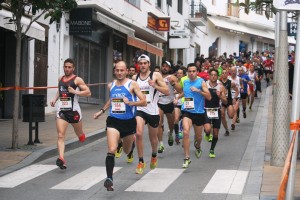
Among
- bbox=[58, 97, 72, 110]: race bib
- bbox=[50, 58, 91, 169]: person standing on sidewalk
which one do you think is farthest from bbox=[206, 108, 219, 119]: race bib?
bbox=[58, 97, 72, 110]: race bib

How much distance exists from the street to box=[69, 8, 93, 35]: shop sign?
991 centimetres

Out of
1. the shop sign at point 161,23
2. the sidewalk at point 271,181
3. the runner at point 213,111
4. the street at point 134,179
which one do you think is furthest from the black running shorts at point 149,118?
the shop sign at point 161,23

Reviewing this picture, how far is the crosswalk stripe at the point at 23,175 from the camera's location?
1070 cm

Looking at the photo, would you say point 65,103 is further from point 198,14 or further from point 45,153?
point 198,14

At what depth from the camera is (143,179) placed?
11.0 meters

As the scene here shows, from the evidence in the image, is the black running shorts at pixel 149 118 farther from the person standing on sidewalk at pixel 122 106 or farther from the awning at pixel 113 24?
the awning at pixel 113 24

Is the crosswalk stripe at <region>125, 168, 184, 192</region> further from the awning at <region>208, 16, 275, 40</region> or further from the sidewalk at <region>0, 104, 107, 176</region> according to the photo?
the awning at <region>208, 16, 275, 40</region>

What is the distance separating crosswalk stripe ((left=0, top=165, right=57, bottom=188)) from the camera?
1070 cm

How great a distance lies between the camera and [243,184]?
10.5m

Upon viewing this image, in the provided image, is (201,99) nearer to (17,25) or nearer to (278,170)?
(278,170)

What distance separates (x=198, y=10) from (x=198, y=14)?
3.15ft

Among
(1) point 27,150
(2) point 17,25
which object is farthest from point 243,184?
(2) point 17,25

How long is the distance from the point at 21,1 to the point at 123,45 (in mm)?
20364

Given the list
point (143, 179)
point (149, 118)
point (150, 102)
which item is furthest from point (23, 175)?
point (150, 102)
